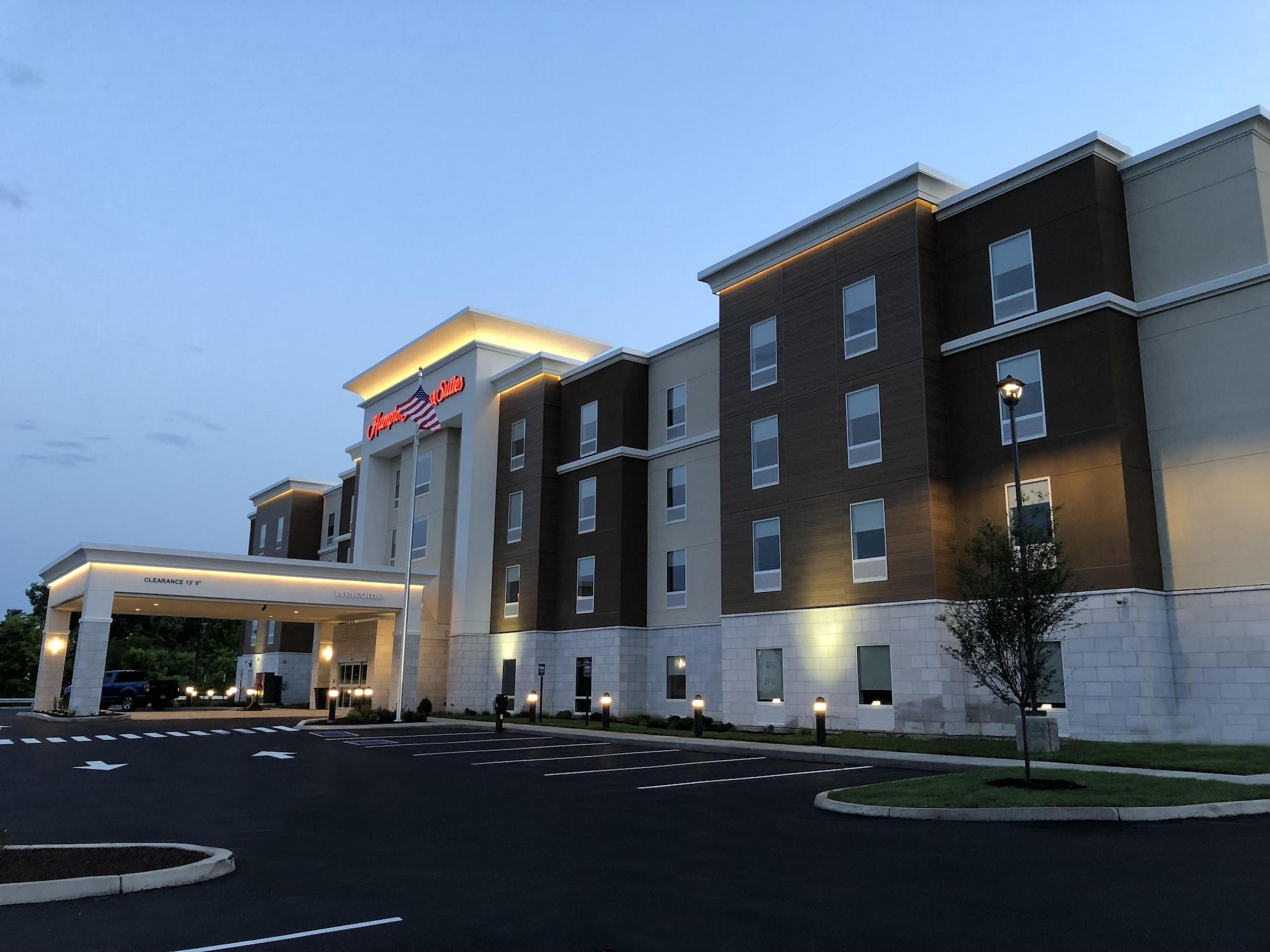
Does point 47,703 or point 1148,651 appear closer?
point 1148,651

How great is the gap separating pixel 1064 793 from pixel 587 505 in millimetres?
28567

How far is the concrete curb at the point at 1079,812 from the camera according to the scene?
1253 cm

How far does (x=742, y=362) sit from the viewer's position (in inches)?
1344

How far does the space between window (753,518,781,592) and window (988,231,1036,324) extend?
959 cm

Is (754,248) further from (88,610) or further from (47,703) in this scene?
(47,703)

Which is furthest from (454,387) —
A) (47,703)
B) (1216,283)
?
(1216,283)

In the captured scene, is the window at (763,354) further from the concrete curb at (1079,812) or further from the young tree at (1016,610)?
the concrete curb at (1079,812)

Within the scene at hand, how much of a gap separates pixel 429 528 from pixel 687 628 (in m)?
16.5

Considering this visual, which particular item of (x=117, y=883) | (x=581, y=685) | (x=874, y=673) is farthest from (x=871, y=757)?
(x=581, y=685)

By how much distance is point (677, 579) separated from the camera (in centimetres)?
3791

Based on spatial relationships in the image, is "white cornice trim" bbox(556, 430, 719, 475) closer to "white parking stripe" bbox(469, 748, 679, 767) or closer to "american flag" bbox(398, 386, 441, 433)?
"american flag" bbox(398, 386, 441, 433)

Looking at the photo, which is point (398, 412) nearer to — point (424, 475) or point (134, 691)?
point (424, 475)

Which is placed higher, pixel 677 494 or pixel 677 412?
pixel 677 412

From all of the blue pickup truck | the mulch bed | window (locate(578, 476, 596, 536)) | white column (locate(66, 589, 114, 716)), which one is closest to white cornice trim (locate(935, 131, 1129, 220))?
window (locate(578, 476, 596, 536))
